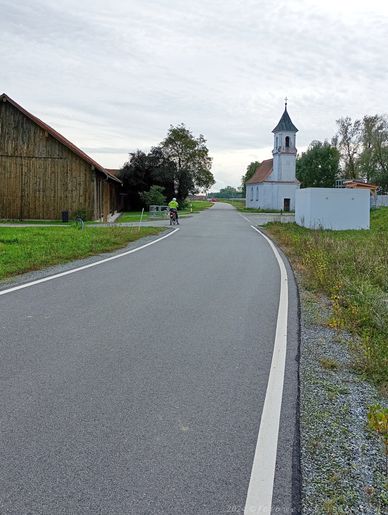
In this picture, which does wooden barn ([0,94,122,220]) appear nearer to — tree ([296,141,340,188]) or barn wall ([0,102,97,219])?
barn wall ([0,102,97,219])

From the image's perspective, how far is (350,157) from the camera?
81250 mm

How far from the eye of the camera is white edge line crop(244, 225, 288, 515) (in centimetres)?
317

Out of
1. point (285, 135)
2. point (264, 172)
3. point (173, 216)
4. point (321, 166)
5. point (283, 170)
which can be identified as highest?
point (285, 135)

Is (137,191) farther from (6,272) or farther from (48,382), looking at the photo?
(48,382)

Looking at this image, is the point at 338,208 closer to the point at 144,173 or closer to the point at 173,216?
the point at 173,216

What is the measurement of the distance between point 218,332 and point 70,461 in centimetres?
370

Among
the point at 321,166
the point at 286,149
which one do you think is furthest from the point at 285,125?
the point at 321,166

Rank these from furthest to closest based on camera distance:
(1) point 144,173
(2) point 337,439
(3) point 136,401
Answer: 1. (1) point 144,173
2. (3) point 136,401
3. (2) point 337,439

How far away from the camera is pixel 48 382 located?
505 cm

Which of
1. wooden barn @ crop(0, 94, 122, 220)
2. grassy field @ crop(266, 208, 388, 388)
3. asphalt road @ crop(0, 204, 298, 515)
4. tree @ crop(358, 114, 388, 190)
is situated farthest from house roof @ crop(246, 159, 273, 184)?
asphalt road @ crop(0, 204, 298, 515)

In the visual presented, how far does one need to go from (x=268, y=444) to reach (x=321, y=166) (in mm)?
82447

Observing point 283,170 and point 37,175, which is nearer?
point 37,175

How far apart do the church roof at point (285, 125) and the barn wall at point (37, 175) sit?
4727 centimetres

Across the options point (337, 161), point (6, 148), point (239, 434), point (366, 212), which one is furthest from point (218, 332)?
point (337, 161)
